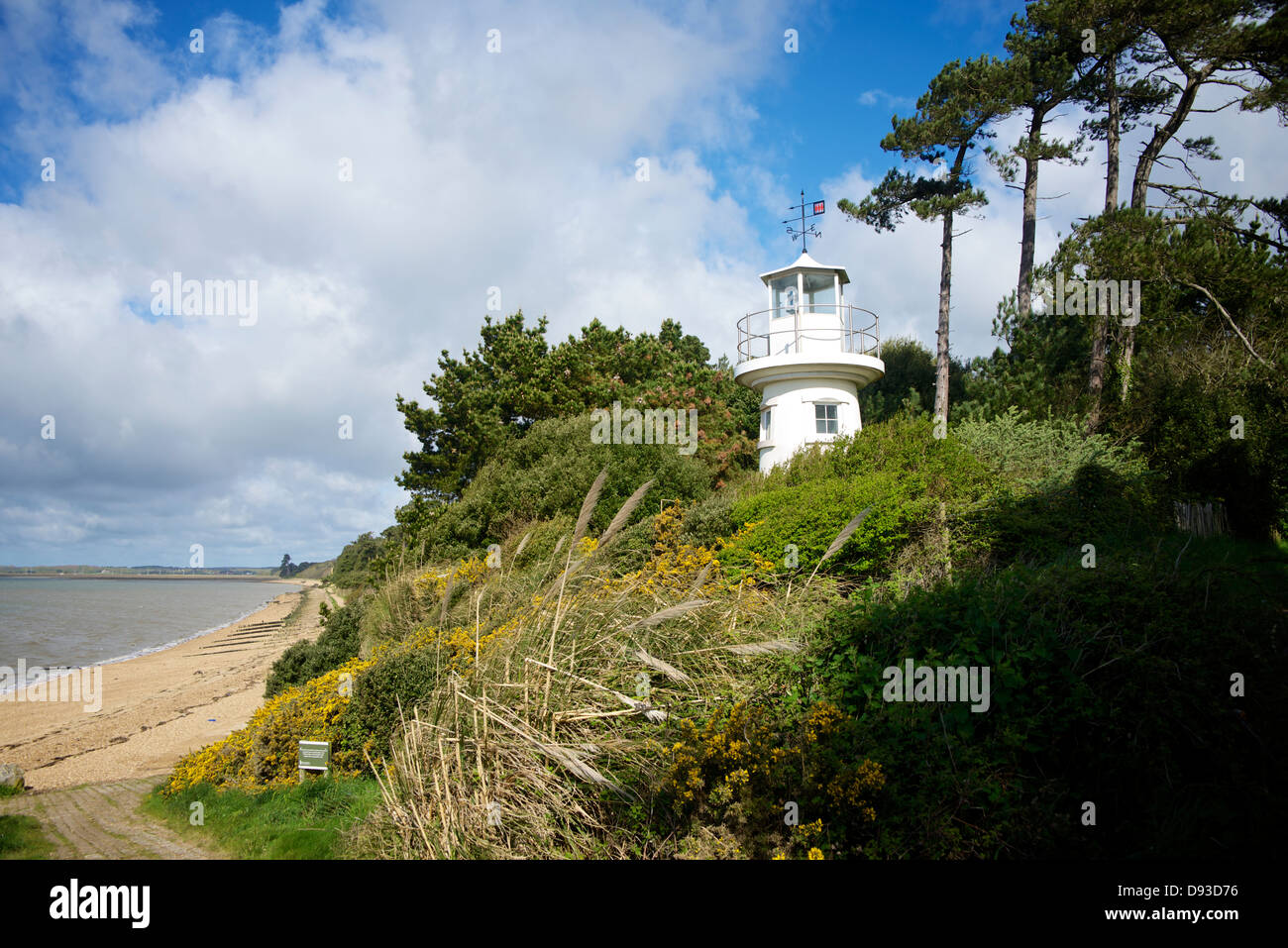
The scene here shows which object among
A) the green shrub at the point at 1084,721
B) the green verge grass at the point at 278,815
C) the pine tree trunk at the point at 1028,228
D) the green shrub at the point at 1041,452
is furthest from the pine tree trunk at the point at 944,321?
the green verge grass at the point at 278,815

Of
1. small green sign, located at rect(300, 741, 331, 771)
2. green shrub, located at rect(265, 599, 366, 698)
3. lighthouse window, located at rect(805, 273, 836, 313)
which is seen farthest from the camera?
lighthouse window, located at rect(805, 273, 836, 313)

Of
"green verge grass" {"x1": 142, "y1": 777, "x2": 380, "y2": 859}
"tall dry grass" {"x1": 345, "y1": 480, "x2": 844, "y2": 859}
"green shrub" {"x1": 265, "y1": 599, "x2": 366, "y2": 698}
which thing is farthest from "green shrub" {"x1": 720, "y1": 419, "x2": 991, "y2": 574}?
"green shrub" {"x1": 265, "y1": 599, "x2": 366, "y2": 698}

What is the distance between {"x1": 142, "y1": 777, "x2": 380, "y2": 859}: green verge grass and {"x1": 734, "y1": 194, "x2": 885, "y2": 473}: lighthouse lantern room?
11.4 m

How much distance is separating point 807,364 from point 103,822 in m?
13.6

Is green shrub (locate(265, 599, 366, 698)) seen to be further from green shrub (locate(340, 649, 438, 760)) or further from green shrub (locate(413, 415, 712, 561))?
green shrub (locate(413, 415, 712, 561))

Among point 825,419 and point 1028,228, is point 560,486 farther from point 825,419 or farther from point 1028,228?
point 1028,228

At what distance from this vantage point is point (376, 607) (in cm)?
1062

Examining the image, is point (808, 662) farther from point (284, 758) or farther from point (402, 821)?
point (284, 758)

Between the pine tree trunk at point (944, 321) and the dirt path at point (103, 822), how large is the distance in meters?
17.4

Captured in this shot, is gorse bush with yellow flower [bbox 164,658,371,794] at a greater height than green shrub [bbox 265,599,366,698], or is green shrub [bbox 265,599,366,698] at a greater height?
green shrub [bbox 265,599,366,698]

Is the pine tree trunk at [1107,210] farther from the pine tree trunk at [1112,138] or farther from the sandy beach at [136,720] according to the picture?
the sandy beach at [136,720]

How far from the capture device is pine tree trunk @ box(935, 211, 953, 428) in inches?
727
